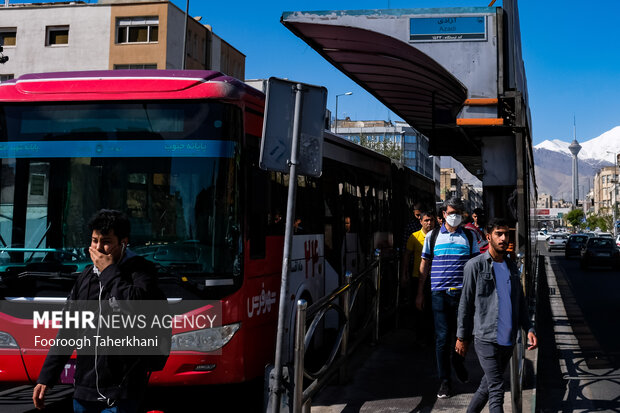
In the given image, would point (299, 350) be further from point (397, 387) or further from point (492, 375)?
point (397, 387)

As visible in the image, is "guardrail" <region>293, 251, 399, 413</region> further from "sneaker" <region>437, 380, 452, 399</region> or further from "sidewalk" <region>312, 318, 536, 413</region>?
"sneaker" <region>437, 380, 452, 399</region>

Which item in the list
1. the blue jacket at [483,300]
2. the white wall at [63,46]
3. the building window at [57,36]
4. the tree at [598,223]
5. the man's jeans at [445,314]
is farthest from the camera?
the tree at [598,223]

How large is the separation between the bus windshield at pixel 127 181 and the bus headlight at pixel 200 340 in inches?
18.6

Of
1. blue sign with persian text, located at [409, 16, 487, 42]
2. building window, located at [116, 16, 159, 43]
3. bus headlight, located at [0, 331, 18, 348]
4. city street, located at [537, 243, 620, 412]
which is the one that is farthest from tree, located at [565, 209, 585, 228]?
bus headlight, located at [0, 331, 18, 348]

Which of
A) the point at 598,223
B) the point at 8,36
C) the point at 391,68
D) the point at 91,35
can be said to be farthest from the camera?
the point at 598,223

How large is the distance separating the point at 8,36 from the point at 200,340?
134 ft

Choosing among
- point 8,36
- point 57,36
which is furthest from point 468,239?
point 8,36

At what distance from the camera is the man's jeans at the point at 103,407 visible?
351cm

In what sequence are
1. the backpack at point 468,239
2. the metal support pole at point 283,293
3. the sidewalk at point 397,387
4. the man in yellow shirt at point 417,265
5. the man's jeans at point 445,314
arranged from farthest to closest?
the man in yellow shirt at point 417,265, the backpack at point 468,239, the man's jeans at point 445,314, the sidewalk at point 397,387, the metal support pole at point 283,293

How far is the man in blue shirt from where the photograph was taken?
5.14 m

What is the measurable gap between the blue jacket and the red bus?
1.93 metres

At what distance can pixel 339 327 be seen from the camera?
23.5ft

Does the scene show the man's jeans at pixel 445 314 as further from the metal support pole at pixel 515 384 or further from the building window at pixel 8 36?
the building window at pixel 8 36

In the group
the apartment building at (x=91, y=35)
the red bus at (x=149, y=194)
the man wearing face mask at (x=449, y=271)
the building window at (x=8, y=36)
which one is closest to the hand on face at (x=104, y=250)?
the red bus at (x=149, y=194)
